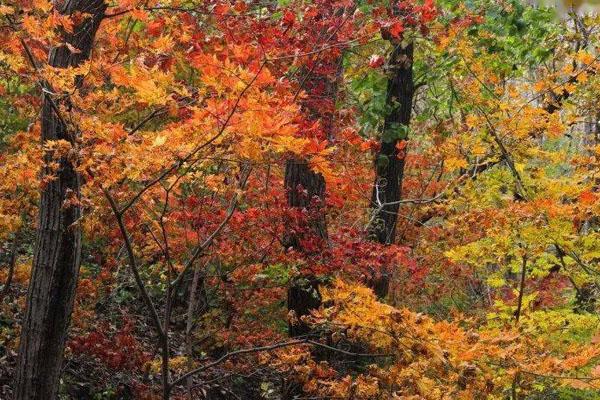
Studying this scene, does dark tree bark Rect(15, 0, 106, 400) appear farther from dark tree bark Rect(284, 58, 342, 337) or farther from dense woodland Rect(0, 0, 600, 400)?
dark tree bark Rect(284, 58, 342, 337)

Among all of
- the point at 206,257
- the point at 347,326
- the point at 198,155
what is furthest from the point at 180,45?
the point at 347,326

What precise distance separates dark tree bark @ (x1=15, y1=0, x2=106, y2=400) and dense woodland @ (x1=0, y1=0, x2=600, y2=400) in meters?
0.01

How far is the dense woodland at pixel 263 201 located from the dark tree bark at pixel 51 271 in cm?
1

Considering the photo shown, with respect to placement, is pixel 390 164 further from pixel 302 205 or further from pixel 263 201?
pixel 263 201

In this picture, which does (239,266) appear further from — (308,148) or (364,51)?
(364,51)

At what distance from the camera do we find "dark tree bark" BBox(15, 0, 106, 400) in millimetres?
4465

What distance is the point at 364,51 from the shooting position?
8336 mm

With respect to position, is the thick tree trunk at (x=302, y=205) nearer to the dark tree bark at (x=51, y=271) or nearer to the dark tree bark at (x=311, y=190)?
the dark tree bark at (x=311, y=190)

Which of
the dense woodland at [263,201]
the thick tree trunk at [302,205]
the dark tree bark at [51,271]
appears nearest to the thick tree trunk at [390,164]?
the dense woodland at [263,201]

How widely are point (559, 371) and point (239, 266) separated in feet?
10.5

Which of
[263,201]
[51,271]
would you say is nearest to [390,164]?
[263,201]

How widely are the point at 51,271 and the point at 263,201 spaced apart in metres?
2.76

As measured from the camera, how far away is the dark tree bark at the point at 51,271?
4465 mm

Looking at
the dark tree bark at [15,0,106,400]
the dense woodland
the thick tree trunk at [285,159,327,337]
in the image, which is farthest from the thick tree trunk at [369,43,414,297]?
the dark tree bark at [15,0,106,400]
